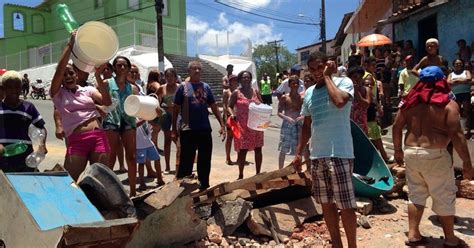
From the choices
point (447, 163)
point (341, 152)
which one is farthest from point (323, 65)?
point (447, 163)

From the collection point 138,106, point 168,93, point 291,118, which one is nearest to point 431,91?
point 291,118

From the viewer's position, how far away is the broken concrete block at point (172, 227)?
163 inches

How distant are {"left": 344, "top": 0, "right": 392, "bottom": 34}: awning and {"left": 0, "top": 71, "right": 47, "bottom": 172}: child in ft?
67.2

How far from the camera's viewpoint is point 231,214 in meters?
4.79

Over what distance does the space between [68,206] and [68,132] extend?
128 centimetres

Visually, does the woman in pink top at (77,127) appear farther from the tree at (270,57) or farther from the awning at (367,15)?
the tree at (270,57)

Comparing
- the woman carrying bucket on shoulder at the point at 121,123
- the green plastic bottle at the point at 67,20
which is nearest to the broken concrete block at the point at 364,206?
the woman carrying bucket on shoulder at the point at 121,123

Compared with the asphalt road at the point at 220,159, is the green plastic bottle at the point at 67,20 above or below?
above

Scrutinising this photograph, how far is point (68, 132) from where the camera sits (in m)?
4.31

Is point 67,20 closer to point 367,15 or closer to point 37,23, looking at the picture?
point 367,15

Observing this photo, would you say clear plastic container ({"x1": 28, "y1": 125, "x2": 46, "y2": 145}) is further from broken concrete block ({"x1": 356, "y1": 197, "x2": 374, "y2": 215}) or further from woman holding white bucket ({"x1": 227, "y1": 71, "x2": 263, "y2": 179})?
broken concrete block ({"x1": 356, "y1": 197, "x2": 374, "y2": 215})

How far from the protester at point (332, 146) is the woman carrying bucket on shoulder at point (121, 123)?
2.26 metres

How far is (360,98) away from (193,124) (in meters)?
2.28

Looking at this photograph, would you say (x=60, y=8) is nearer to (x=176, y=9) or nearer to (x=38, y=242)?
(x=38, y=242)
